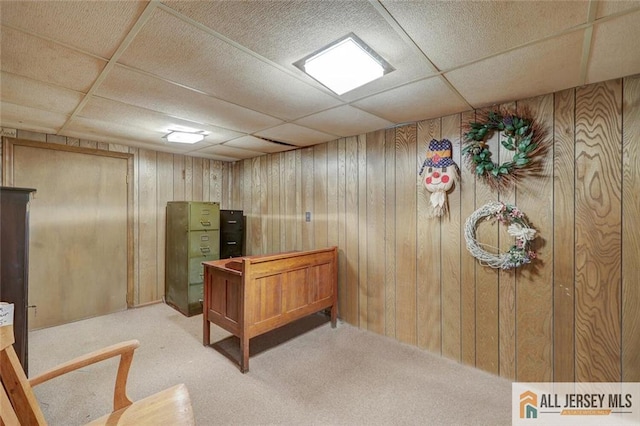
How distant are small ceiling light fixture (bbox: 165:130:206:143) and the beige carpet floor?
7.09 feet

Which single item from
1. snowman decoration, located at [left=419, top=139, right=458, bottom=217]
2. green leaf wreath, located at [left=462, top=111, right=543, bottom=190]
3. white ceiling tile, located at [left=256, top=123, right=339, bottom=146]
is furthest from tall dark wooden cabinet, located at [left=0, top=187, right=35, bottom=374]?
green leaf wreath, located at [left=462, top=111, right=543, bottom=190]

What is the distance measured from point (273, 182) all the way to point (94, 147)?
226cm

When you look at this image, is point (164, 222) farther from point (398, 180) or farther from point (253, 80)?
point (398, 180)

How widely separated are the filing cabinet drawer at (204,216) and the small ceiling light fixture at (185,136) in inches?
33.6

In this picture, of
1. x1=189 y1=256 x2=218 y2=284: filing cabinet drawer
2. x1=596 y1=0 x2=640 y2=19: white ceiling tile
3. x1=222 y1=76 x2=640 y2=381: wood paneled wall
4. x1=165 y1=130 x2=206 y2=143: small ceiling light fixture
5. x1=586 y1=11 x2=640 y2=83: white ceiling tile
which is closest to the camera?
x1=596 y1=0 x2=640 y2=19: white ceiling tile

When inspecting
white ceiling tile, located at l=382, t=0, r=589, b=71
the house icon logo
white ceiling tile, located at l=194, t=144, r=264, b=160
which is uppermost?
white ceiling tile, located at l=194, t=144, r=264, b=160

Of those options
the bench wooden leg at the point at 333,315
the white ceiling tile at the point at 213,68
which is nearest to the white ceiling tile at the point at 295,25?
the white ceiling tile at the point at 213,68

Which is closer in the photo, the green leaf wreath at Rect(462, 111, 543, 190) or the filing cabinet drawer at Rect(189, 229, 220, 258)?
the green leaf wreath at Rect(462, 111, 543, 190)

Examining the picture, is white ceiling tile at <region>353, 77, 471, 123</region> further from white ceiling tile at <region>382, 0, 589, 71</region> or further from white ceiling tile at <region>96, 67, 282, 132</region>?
white ceiling tile at <region>96, 67, 282, 132</region>

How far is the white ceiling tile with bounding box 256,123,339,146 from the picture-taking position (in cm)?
291

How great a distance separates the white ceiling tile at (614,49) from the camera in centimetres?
129

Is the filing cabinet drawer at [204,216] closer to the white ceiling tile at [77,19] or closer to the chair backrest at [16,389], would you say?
the white ceiling tile at [77,19]

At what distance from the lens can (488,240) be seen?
7.54ft

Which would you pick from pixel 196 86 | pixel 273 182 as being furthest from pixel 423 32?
pixel 273 182
